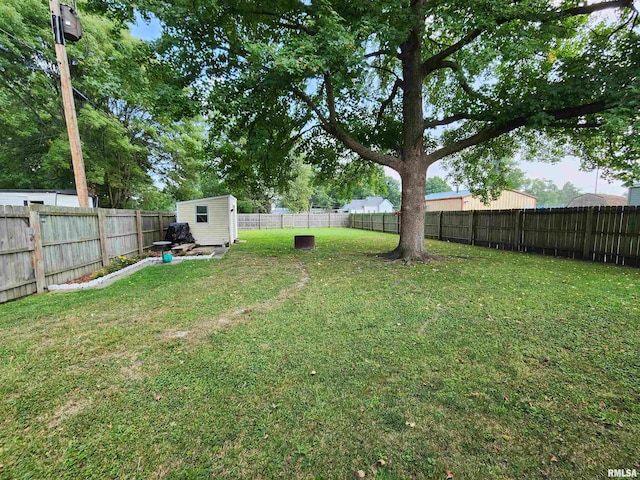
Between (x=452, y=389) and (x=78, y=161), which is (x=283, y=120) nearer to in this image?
(x=78, y=161)

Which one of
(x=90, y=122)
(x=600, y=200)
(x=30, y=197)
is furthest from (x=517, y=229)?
(x=600, y=200)

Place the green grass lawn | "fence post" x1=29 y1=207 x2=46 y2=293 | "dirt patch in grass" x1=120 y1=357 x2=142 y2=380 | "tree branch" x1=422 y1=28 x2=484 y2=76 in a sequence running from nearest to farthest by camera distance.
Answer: the green grass lawn, "dirt patch in grass" x1=120 y1=357 x2=142 y2=380, "fence post" x1=29 y1=207 x2=46 y2=293, "tree branch" x1=422 y1=28 x2=484 y2=76

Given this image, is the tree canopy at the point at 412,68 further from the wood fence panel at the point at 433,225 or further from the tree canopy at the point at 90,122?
the wood fence panel at the point at 433,225

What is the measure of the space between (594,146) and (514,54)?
5.85m

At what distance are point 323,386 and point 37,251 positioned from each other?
5.80 meters

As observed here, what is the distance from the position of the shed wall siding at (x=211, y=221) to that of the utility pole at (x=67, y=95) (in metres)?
5.79

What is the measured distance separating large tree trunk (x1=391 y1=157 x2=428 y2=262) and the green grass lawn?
3279 mm

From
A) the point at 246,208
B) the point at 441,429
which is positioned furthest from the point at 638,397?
the point at 246,208

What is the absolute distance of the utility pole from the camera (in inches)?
238

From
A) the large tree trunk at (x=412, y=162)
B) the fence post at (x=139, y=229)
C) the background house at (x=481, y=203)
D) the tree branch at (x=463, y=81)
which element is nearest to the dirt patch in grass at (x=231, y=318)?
the large tree trunk at (x=412, y=162)

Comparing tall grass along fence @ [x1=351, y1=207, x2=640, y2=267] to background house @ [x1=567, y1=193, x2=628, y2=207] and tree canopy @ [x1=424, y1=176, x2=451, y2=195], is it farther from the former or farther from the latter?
tree canopy @ [x1=424, y1=176, x2=451, y2=195]

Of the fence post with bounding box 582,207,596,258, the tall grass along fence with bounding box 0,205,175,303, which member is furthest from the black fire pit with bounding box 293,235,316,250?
the fence post with bounding box 582,207,596,258

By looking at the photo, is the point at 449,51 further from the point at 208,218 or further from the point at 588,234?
the point at 208,218

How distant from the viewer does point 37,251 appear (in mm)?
4898
